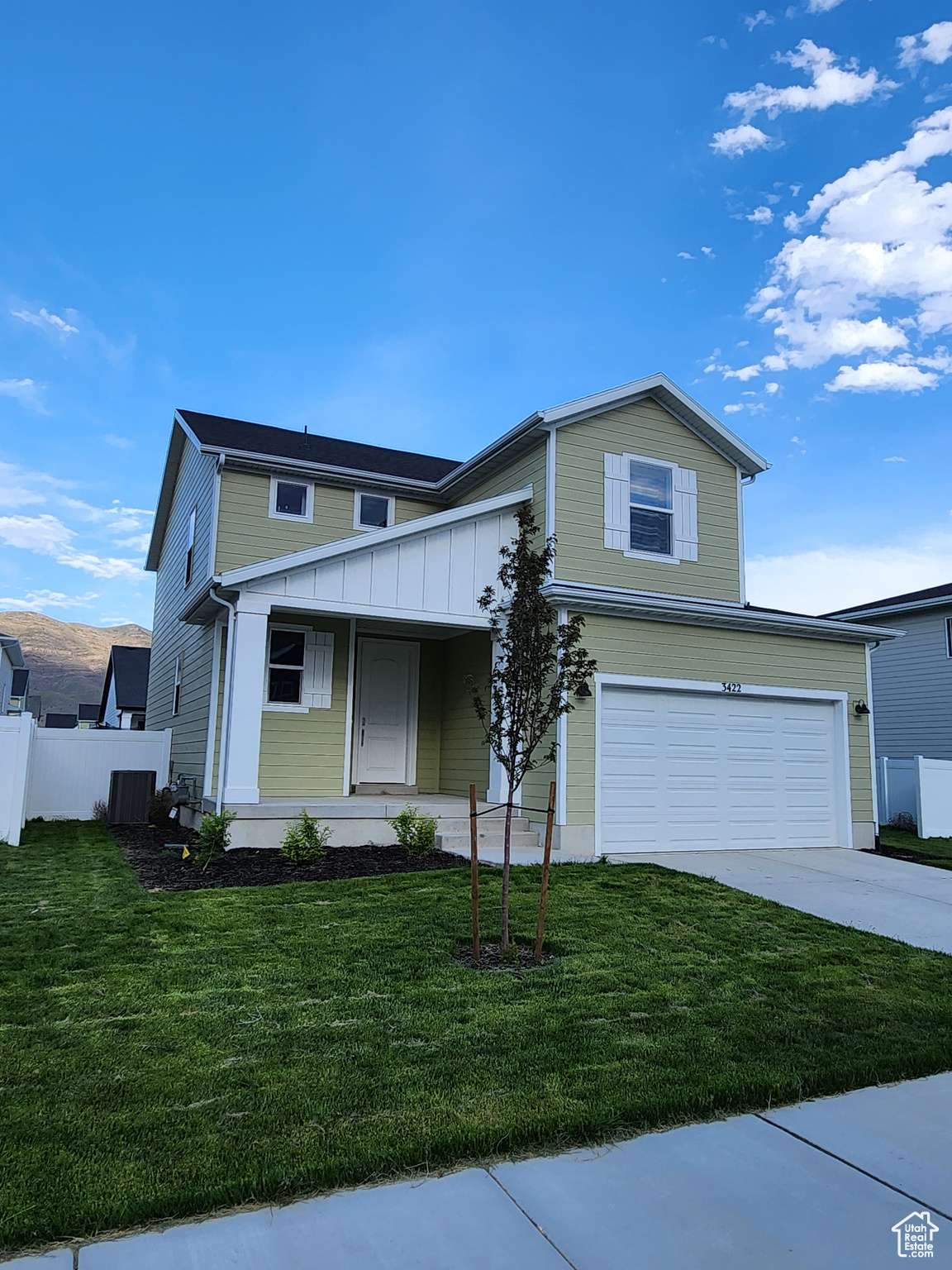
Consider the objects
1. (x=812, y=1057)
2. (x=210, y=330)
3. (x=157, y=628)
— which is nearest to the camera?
(x=812, y=1057)

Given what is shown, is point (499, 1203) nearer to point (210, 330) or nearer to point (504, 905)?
point (504, 905)

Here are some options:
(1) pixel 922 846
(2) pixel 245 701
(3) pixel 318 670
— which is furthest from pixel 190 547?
(1) pixel 922 846

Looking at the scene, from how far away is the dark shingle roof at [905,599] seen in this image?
18.6m

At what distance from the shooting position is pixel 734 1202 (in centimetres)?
272

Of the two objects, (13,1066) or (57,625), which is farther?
(57,625)

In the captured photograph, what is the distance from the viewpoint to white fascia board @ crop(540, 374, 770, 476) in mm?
11617

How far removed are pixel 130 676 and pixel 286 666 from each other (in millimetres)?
21936

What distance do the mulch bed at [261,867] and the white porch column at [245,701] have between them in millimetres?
750

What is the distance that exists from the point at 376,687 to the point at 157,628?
28.3ft

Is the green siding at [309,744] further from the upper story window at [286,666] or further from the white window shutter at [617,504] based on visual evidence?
the white window shutter at [617,504]

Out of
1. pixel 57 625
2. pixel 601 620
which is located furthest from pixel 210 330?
pixel 57 625

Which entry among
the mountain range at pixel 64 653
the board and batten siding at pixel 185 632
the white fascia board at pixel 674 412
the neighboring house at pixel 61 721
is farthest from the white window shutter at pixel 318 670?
the mountain range at pixel 64 653

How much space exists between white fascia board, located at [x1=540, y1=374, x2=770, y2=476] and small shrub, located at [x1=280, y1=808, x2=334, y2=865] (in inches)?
242

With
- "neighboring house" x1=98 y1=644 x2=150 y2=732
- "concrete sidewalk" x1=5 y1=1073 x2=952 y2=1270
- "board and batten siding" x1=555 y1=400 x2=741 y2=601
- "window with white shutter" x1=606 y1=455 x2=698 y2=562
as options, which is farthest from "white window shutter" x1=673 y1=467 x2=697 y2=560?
"neighboring house" x1=98 y1=644 x2=150 y2=732
